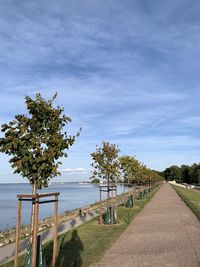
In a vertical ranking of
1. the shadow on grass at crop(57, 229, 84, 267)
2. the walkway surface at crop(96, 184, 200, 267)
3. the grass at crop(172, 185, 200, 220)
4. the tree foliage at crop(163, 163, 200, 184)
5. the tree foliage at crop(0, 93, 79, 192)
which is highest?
the tree foliage at crop(163, 163, 200, 184)

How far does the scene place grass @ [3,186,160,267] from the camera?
34.6ft

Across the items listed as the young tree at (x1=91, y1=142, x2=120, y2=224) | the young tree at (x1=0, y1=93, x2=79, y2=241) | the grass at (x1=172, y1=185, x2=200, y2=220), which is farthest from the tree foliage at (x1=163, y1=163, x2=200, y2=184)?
the young tree at (x1=0, y1=93, x2=79, y2=241)

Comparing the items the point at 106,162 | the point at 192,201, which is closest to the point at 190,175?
the point at 192,201

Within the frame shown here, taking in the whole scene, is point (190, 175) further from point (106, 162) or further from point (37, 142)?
point (37, 142)

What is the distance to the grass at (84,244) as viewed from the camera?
10.5 meters

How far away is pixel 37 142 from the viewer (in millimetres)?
8656

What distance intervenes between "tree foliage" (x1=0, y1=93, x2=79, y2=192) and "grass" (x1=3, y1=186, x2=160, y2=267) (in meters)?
2.74

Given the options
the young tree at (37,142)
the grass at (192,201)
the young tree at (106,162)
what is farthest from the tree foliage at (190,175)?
the young tree at (37,142)

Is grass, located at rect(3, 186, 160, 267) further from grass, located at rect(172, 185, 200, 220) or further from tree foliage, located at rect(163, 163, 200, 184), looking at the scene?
tree foliage, located at rect(163, 163, 200, 184)

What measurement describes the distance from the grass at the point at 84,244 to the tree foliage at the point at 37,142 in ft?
9.00

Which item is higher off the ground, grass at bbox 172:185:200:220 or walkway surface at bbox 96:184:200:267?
grass at bbox 172:185:200:220

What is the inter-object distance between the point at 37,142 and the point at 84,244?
6.18m

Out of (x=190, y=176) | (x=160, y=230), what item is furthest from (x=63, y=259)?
(x=190, y=176)

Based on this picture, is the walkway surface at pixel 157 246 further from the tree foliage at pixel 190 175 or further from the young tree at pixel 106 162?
the tree foliage at pixel 190 175
